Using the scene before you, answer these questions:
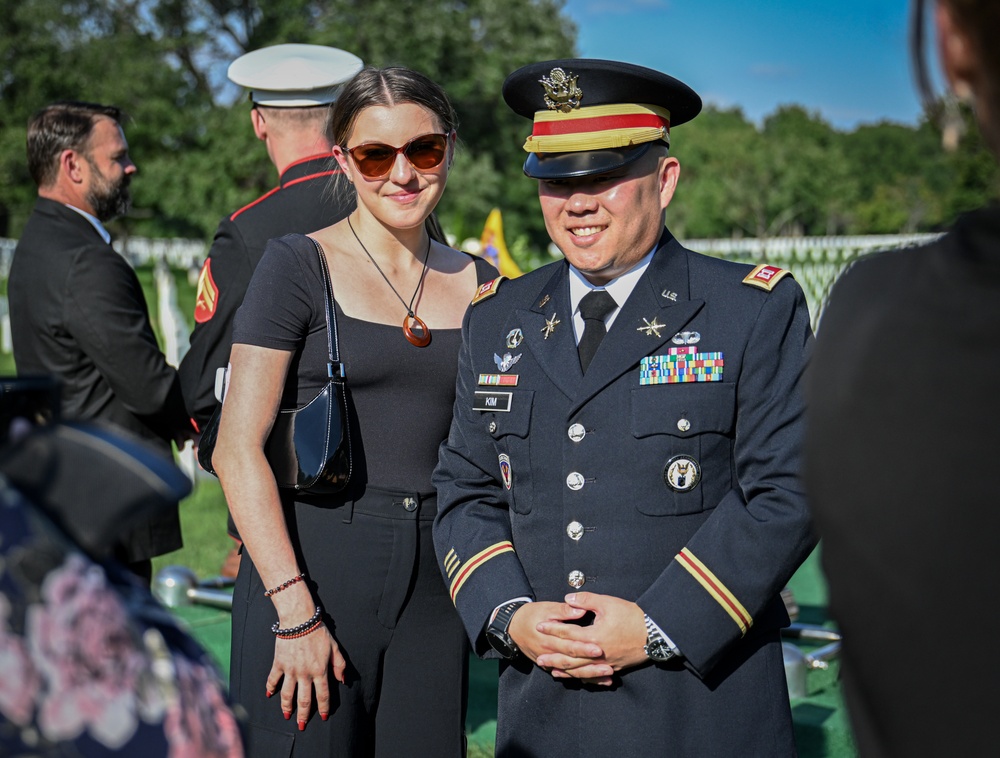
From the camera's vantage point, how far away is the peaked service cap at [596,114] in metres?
2.67

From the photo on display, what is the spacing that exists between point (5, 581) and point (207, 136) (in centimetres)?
4064

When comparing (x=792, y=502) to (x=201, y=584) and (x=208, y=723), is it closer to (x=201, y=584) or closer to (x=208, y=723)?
Answer: (x=208, y=723)

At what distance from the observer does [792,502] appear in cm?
239

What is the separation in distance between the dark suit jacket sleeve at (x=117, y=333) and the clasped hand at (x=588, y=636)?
241 cm

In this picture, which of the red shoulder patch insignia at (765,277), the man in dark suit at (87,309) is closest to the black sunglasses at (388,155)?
the red shoulder patch insignia at (765,277)

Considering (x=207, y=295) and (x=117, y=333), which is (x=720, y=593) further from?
(x=117, y=333)

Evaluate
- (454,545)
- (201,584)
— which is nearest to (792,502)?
(454,545)

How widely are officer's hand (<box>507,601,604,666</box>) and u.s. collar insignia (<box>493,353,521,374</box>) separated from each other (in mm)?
588

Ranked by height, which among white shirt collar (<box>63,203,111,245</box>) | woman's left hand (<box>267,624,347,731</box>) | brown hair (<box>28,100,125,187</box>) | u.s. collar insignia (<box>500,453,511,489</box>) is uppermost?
brown hair (<box>28,100,125,187</box>)

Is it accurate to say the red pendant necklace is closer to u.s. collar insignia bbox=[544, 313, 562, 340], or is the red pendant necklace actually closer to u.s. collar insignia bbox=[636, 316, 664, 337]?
u.s. collar insignia bbox=[544, 313, 562, 340]

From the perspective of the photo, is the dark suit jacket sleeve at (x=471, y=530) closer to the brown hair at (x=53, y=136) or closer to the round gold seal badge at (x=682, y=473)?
the round gold seal badge at (x=682, y=473)

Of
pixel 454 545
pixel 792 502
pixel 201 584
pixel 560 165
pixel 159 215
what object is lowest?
pixel 201 584

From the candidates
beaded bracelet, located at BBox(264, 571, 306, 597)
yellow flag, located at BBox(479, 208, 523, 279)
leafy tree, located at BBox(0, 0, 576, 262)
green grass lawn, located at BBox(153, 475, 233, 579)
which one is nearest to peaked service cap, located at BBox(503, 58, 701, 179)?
beaded bracelet, located at BBox(264, 571, 306, 597)

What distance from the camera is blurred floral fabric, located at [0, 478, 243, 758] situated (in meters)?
1.04
